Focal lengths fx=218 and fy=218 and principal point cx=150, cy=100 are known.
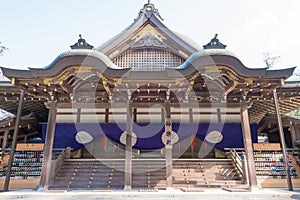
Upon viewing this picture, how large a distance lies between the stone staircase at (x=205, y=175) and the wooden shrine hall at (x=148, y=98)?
4 cm

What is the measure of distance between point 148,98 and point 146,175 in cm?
262

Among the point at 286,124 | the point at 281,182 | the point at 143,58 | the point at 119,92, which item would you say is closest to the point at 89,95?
the point at 119,92

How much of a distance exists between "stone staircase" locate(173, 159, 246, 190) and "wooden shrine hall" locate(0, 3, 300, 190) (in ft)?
0.13

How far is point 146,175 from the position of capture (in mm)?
7418

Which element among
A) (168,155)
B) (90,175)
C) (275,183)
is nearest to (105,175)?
(90,175)

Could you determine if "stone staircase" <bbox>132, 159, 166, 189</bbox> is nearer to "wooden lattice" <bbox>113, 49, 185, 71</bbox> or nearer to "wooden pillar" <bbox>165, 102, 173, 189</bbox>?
"wooden pillar" <bbox>165, 102, 173, 189</bbox>

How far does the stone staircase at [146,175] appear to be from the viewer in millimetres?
6883

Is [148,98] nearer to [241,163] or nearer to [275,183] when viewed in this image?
[241,163]

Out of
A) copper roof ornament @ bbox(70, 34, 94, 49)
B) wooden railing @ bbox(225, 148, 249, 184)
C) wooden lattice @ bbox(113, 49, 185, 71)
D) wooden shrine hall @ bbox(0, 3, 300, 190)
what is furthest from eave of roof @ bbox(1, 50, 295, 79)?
wooden lattice @ bbox(113, 49, 185, 71)

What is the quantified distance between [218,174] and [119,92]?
445 cm

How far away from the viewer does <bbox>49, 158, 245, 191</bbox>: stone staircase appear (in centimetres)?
688

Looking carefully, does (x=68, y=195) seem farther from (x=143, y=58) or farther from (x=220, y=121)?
(x=220, y=121)

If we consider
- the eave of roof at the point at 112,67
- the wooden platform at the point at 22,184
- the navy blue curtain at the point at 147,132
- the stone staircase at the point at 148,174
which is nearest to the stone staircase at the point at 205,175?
the stone staircase at the point at 148,174

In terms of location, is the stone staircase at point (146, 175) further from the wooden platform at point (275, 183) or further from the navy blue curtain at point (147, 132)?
the navy blue curtain at point (147, 132)
